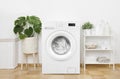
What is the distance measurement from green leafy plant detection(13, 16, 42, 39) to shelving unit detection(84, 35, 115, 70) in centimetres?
92

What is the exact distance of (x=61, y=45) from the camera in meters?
3.58

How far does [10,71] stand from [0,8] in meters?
1.23

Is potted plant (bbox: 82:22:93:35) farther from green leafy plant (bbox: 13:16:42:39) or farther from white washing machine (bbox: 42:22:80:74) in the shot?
green leafy plant (bbox: 13:16:42:39)

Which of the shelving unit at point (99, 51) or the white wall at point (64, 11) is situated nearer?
the shelving unit at point (99, 51)

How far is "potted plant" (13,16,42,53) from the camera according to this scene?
386cm

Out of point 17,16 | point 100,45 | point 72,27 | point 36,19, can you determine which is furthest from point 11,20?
point 100,45

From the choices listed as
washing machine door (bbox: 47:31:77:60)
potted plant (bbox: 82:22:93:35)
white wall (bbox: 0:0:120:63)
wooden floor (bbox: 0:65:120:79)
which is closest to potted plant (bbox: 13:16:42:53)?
white wall (bbox: 0:0:120:63)

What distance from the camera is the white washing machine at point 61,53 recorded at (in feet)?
11.4

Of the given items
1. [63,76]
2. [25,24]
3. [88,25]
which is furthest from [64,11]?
[63,76]

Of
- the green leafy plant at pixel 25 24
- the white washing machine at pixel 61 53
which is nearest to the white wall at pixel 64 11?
the green leafy plant at pixel 25 24

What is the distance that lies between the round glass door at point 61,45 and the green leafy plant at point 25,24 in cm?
52

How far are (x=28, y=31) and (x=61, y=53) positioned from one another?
30.4 inches

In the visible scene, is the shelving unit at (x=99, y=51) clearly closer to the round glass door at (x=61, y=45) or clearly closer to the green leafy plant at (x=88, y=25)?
the green leafy plant at (x=88, y=25)

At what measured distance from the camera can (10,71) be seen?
3.69 metres
